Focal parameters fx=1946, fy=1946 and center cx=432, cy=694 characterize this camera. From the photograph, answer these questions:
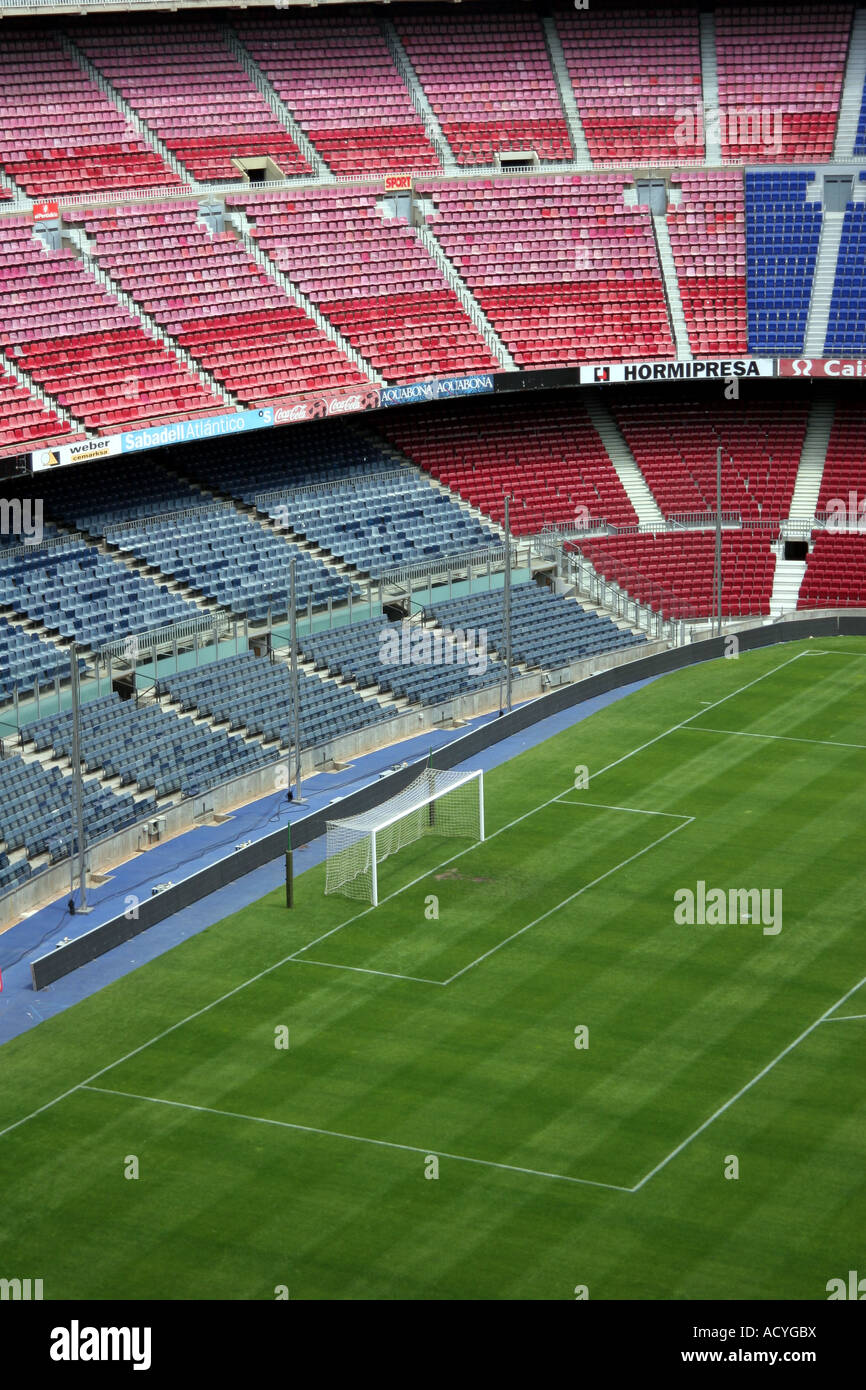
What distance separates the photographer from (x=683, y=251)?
2862 inches

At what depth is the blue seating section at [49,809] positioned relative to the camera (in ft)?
143

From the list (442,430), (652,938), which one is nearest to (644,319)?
(442,430)

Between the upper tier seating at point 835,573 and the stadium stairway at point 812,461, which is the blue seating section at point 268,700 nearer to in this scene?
the upper tier seating at point 835,573

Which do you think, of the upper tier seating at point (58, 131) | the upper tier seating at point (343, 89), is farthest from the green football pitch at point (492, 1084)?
the upper tier seating at point (343, 89)

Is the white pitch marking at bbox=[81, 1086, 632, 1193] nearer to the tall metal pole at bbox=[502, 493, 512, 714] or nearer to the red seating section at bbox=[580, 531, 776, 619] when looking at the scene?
the tall metal pole at bbox=[502, 493, 512, 714]

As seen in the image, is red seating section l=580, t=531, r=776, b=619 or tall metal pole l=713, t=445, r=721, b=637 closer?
tall metal pole l=713, t=445, r=721, b=637

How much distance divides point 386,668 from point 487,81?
30.8m

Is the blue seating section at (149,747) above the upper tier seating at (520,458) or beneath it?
beneath

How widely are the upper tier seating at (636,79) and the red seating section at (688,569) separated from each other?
18007mm

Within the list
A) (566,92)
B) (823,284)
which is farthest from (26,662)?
(566,92)

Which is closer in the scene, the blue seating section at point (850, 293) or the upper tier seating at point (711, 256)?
the blue seating section at point (850, 293)

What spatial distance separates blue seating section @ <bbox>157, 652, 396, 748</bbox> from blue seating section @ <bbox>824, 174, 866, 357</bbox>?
24.9 m

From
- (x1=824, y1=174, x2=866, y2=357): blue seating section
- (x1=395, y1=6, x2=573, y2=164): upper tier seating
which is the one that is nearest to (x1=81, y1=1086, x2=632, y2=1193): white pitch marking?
(x1=824, y1=174, x2=866, y2=357): blue seating section

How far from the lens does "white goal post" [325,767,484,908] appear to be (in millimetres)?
43625
